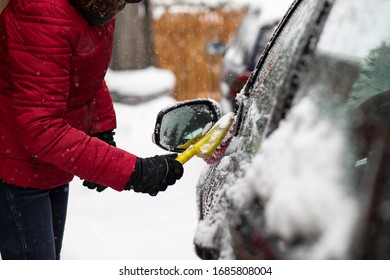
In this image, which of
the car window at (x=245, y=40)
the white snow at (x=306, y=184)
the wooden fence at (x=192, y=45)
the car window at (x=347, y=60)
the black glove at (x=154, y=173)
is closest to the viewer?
the white snow at (x=306, y=184)

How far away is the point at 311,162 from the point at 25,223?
148 centimetres

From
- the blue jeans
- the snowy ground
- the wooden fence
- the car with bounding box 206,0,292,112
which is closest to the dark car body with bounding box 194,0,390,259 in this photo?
the blue jeans

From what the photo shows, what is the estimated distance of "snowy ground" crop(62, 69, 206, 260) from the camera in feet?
14.4

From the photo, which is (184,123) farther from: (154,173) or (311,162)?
(311,162)

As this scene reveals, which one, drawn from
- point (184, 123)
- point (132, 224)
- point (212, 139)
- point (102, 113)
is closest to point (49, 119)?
point (212, 139)

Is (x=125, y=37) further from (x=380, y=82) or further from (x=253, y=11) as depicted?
(x=380, y=82)

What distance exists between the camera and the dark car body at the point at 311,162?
1.25m

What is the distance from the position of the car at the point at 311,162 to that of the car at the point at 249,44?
4329 mm

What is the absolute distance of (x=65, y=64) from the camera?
208 cm

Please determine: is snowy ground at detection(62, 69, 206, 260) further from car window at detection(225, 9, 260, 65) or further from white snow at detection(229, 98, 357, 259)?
white snow at detection(229, 98, 357, 259)

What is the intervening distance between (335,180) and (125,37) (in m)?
7.25

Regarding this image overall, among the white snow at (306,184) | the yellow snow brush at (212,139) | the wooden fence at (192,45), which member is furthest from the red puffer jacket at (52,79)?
the wooden fence at (192,45)

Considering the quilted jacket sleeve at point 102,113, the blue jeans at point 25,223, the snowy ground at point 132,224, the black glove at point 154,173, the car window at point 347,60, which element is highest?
the car window at point 347,60

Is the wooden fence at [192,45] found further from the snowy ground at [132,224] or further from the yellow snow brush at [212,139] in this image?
the yellow snow brush at [212,139]
